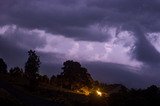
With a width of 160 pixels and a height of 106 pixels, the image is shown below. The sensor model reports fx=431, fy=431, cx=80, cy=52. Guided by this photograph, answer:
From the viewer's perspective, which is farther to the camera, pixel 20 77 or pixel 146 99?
pixel 20 77

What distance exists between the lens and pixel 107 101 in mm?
70812

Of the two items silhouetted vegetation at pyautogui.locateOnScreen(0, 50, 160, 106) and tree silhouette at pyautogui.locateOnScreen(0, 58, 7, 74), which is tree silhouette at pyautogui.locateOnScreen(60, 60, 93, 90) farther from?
tree silhouette at pyautogui.locateOnScreen(0, 58, 7, 74)

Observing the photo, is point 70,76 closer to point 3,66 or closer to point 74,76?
point 74,76

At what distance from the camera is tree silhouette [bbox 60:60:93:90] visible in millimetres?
127688

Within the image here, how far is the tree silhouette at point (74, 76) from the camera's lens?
419 feet

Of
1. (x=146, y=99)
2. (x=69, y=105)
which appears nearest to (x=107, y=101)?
(x=146, y=99)

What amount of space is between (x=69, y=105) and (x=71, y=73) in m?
46.6

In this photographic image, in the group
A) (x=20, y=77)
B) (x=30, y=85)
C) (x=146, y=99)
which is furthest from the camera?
(x=20, y=77)

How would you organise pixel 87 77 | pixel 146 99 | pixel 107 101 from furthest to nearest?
pixel 87 77 < pixel 107 101 < pixel 146 99

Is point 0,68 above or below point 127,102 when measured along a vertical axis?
above

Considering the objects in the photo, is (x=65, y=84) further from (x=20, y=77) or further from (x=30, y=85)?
(x=30, y=85)

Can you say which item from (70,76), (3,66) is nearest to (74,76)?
(70,76)

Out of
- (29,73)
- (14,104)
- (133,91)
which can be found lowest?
(14,104)

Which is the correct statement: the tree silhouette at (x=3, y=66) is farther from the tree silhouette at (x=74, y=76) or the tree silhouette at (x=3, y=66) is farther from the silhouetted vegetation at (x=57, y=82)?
the tree silhouette at (x=74, y=76)
